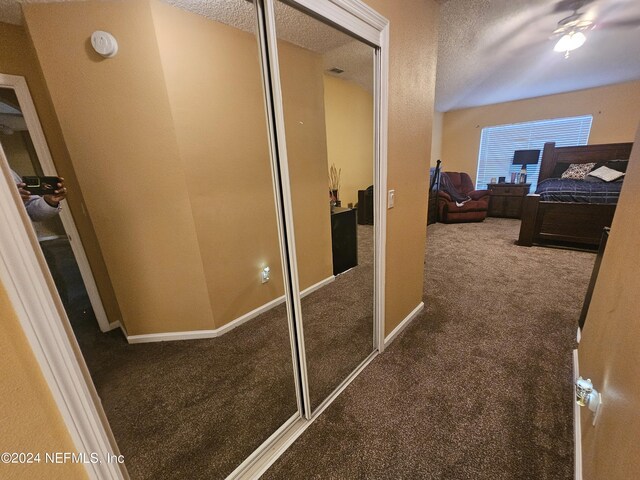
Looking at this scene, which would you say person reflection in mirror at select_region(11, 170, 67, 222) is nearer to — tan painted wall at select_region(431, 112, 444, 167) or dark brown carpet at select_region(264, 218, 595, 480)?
dark brown carpet at select_region(264, 218, 595, 480)

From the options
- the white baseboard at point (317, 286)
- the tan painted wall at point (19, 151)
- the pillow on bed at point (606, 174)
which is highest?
the tan painted wall at point (19, 151)

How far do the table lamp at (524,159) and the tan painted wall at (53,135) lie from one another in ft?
24.1

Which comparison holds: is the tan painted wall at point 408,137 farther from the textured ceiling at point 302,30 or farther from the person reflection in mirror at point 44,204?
the person reflection in mirror at point 44,204

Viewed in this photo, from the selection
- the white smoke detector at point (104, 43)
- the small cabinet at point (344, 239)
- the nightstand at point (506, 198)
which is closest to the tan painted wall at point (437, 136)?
the nightstand at point (506, 198)

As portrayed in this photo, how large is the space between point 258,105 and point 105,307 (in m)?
1.80

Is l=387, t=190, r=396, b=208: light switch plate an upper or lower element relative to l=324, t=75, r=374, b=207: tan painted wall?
lower

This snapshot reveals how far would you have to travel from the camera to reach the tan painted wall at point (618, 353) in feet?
2.18

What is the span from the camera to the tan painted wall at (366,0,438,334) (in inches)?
56.3

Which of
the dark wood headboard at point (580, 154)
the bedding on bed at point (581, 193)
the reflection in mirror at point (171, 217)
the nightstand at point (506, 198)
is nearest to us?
the reflection in mirror at point (171, 217)

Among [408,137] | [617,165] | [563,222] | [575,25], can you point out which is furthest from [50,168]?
[617,165]

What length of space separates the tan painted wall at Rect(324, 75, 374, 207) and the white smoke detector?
1302 millimetres

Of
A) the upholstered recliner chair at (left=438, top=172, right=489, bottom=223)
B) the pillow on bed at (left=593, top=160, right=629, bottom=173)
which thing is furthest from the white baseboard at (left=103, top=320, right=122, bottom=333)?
the pillow on bed at (left=593, top=160, right=629, bottom=173)

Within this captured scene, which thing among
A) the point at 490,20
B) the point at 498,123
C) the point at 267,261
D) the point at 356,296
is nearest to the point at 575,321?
the point at 356,296

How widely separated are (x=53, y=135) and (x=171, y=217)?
0.69m
